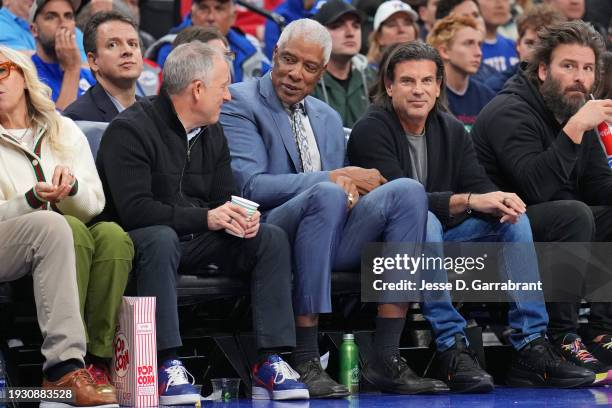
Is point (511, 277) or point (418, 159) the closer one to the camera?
point (511, 277)

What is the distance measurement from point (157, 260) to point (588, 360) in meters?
2.16

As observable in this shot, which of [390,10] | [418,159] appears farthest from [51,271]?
[390,10]

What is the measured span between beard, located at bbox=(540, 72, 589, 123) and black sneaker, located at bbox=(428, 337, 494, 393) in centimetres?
147

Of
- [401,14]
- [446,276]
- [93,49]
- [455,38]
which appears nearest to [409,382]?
[446,276]

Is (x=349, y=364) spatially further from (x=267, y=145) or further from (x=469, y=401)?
(x=267, y=145)

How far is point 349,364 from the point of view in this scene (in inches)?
226

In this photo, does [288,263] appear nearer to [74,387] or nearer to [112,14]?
[74,387]

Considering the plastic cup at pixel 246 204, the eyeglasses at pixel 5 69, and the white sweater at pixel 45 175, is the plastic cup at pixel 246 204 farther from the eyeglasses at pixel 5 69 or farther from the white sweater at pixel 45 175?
the eyeglasses at pixel 5 69

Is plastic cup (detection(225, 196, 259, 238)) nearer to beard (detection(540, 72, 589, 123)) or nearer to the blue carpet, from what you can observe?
the blue carpet

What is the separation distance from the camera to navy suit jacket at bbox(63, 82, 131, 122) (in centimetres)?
621

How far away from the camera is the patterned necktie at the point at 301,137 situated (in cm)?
611

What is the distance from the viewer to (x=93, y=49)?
6598 mm

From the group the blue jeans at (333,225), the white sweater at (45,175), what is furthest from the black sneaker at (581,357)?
the white sweater at (45,175)

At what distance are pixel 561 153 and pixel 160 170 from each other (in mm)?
2071
